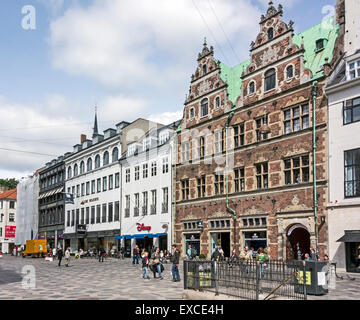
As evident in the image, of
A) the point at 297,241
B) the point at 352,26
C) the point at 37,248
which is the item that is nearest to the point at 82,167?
the point at 37,248

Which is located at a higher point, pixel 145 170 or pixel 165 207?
pixel 145 170

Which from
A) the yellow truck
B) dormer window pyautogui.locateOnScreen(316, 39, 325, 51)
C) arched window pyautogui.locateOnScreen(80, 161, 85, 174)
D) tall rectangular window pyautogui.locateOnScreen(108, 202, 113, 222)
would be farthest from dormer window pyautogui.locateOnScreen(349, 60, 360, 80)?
the yellow truck

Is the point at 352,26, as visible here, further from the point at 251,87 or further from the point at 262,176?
the point at 262,176

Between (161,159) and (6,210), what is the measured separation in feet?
188

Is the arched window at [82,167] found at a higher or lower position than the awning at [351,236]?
higher

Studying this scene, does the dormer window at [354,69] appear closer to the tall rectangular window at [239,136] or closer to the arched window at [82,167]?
the tall rectangular window at [239,136]

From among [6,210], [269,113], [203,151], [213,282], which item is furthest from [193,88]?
[6,210]

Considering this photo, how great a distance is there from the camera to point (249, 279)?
43.5 feet

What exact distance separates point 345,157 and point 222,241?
506 inches

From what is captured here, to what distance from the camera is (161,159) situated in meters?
42.9

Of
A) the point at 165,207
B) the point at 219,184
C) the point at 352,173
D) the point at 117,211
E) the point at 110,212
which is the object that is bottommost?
the point at 110,212

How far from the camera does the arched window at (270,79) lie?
31.0m

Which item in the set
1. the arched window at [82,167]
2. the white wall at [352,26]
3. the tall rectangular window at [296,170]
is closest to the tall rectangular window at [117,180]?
the arched window at [82,167]

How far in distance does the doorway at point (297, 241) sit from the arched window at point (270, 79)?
10201 millimetres
